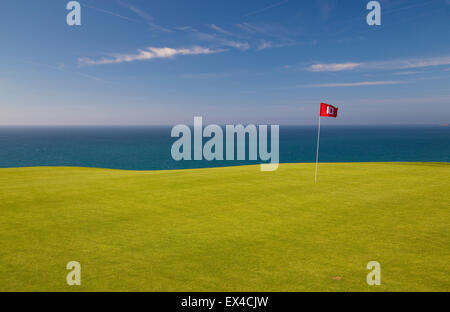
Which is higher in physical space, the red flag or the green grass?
the red flag

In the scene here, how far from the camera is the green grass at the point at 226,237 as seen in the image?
552 cm

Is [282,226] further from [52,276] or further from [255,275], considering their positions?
[52,276]

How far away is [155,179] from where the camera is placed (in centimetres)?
1648

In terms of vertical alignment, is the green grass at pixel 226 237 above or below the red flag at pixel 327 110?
below

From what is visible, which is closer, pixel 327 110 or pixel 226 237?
pixel 226 237

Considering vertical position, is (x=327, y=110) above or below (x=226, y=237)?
above

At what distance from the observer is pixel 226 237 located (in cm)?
766

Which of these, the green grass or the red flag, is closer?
the green grass

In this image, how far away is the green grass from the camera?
18.1ft

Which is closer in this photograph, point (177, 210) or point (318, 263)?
point (318, 263)
